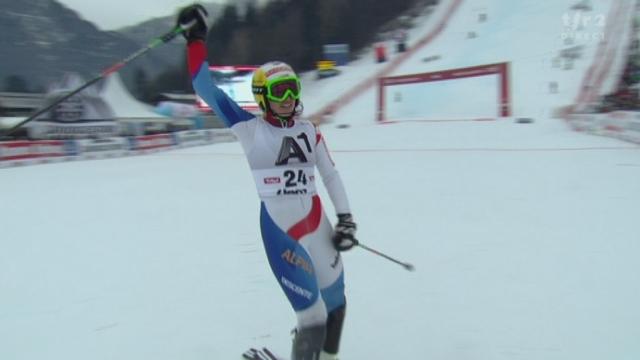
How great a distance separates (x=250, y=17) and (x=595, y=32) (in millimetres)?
45653

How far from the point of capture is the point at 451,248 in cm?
579

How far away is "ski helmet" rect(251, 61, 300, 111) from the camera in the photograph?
2805 mm

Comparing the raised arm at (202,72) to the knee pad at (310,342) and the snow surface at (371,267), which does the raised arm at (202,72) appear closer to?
the knee pad at (310,342)

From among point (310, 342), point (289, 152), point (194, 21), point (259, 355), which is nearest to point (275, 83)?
point (289, 152)

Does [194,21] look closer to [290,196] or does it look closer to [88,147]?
[290,196]

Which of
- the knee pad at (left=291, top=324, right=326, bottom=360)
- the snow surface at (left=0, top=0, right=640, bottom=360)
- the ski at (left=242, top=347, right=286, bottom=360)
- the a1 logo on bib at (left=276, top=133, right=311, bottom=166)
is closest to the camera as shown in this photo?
the knee pad at (left=291, top=324, right=326, bottom=360)

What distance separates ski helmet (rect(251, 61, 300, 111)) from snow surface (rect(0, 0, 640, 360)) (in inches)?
69.0

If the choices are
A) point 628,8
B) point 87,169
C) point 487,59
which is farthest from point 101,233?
point 628,8

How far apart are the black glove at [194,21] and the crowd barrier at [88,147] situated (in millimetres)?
16021

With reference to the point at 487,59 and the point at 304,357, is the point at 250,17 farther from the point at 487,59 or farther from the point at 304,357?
the point at 304,357

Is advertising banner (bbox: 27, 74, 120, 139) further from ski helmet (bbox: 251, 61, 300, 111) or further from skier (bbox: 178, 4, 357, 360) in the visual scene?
ski helmet (bbox: 251, 61, 300, 111)

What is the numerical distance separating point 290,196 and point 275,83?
23.6 inches

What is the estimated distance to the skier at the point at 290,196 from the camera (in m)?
2.79

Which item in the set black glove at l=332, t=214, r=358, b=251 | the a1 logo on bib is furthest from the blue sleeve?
black glove at l=332, t=214, r=358, b=251
